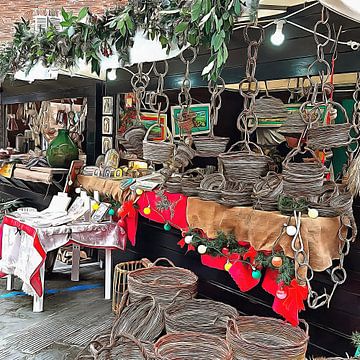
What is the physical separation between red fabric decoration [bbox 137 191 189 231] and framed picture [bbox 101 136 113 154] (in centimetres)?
156

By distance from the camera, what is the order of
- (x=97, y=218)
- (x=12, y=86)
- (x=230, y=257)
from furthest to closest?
(x=12, y=86) → (x=97, y=218) → (x=230, y=257)

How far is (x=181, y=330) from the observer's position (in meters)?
3.21

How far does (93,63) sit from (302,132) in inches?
78.4

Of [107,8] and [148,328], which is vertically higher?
[107,8]

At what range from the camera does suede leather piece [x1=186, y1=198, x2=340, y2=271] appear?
276 cm

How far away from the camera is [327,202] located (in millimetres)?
2840

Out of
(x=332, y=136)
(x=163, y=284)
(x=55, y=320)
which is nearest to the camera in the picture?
(x=332, y=136)

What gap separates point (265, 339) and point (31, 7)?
4.09m

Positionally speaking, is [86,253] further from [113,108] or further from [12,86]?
[12,86]

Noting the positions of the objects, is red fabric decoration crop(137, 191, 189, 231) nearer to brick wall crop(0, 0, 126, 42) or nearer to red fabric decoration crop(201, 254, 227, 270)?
red fabric decoration crop(201, 254, 227, 270)

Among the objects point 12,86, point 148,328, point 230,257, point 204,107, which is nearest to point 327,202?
point 230,257

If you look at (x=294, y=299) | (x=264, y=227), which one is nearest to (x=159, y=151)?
(x=264, y=227)

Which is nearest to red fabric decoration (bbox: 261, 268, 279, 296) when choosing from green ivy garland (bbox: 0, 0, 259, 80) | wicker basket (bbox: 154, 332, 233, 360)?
wicker basket (bbox: 154, 332, 233, 360)

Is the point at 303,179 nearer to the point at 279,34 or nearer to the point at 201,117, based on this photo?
the point at 279,34
